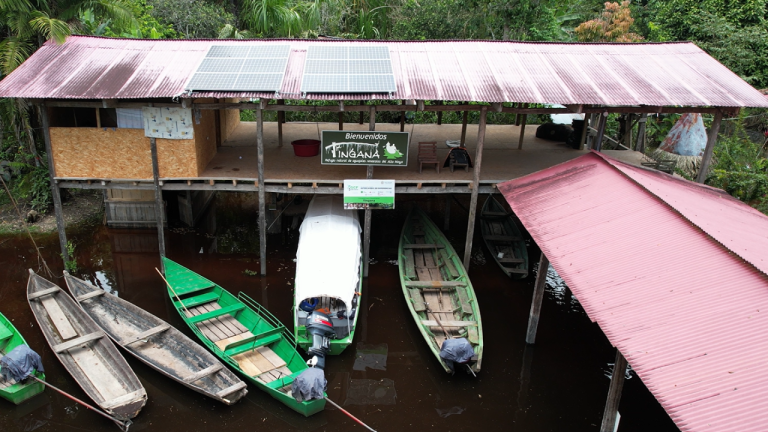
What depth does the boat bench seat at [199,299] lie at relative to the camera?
13945 millimetres

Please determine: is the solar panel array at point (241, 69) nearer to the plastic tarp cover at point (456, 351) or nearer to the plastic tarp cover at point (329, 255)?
the plastic tarp cover at point (329, 255)

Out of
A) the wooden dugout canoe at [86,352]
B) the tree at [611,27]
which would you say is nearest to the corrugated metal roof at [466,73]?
the wooden dugout canoe at [86,352]

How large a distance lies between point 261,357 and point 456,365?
4.69m

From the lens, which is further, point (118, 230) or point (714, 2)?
point (714, 2)

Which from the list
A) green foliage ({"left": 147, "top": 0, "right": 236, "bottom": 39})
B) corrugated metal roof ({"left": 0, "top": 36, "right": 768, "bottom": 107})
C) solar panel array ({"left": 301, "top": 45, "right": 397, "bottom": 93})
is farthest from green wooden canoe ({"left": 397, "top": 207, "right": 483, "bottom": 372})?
green foliage ({"left": 147, "top": 0, "right": 236, "bottom": 39})

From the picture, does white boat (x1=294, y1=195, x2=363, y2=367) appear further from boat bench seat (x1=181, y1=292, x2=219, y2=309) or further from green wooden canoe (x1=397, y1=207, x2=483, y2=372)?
boat bench seat (x1=181, y1=292, x2=219, y2=309)

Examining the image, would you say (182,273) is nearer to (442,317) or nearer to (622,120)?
(442,317)

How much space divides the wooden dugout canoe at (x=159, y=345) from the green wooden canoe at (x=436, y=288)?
500 centimetres

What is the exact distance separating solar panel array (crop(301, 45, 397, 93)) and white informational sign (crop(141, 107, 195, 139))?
354 centimetres

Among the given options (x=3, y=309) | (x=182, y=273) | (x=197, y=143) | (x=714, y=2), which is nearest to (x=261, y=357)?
(x=182, y=273)

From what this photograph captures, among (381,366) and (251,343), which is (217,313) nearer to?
(251,343)

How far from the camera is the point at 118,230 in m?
19.1

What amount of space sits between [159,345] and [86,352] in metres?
1.61

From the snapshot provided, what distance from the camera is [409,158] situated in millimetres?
18188
